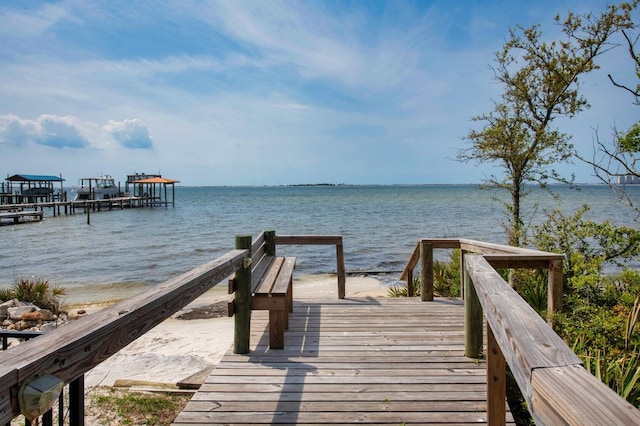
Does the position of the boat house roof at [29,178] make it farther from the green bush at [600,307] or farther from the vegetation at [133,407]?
the green bush at [600,307]

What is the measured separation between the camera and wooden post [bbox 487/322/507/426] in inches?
91.5

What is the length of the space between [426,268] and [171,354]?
3.86 meters

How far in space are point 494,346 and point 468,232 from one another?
2303 cm

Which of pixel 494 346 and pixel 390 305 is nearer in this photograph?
pixel 494 346

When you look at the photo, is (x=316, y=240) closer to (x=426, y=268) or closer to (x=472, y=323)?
(x=426, y=268)

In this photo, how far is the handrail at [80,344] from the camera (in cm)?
112

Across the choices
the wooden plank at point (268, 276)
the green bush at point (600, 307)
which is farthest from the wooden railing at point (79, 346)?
the green bush at point (600, 307)

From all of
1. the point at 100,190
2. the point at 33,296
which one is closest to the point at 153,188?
the point at 100,190

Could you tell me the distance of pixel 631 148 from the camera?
5078 mm

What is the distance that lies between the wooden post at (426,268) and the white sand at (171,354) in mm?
2983

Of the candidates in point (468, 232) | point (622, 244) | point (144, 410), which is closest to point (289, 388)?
point (144, 410)

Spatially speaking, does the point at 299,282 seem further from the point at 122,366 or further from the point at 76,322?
the point at 76,322

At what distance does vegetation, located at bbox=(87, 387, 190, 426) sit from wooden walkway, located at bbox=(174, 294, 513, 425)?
0.66m

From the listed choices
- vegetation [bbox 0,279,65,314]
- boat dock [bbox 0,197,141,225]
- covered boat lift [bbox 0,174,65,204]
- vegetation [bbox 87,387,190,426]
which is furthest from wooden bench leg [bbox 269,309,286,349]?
covered boat lift [bbox 0,174,65,204]
